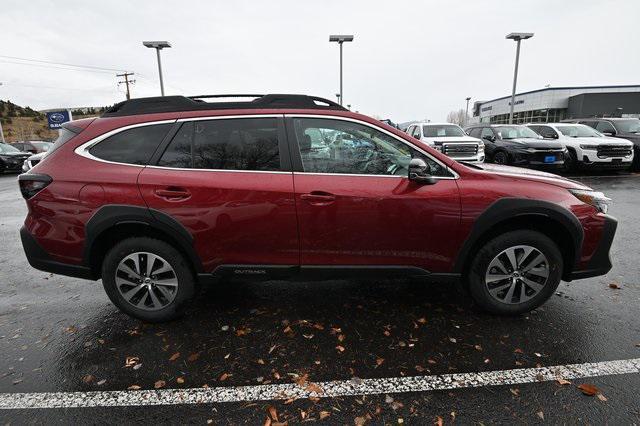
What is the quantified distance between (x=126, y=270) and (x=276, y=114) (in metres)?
1.88

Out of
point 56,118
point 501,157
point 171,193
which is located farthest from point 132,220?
point 56,118

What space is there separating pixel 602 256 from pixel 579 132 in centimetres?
1216

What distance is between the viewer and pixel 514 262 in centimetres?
318

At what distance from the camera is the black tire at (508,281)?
314 cm

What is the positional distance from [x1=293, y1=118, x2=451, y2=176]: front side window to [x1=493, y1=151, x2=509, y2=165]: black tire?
1076 cm

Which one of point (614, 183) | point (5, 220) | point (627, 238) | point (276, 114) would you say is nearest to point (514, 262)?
point (276, 114)

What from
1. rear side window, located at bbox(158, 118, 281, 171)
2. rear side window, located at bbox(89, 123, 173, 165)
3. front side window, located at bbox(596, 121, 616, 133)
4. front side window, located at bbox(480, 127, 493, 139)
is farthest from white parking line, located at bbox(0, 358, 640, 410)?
front side window, located at bbox(596, 121, 616, 133)

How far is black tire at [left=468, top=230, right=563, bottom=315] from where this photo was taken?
3139mm

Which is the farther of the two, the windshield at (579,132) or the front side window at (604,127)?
the front side window at (604,127)

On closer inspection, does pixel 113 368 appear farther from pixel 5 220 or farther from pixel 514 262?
pixel 5 220

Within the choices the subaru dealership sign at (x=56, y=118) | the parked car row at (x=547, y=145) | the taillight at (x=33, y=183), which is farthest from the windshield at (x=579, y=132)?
the subaru dealership sign at (x=56, y=118)

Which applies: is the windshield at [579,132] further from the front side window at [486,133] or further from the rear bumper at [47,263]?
the rear bumper at [47,263]

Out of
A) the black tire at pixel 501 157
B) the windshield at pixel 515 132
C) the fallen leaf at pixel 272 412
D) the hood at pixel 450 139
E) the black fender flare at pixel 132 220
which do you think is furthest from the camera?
the windshield at pixel 515 132

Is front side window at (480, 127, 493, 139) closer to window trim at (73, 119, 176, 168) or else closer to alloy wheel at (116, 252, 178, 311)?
window trim at (73, 119, 176, 168)
